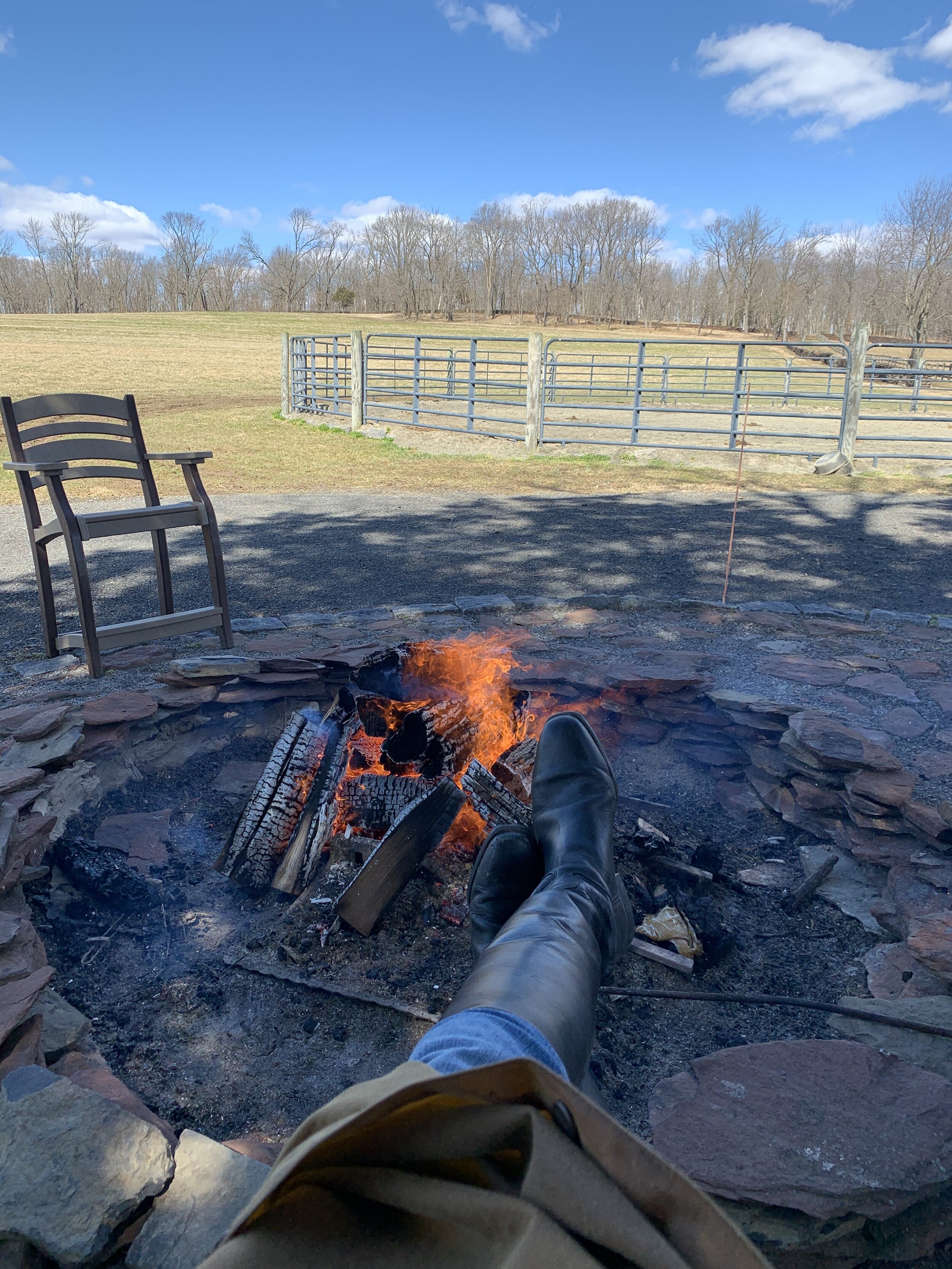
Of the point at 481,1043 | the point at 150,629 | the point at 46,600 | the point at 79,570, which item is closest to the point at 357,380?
the point at 46,600

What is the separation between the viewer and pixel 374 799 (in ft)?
7.80

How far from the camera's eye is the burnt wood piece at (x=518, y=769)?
242 cm

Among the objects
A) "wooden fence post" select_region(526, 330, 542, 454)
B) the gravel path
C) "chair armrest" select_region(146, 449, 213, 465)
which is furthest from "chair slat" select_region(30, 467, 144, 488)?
"wooden fence post" select_region(526, 330, 542, 454)

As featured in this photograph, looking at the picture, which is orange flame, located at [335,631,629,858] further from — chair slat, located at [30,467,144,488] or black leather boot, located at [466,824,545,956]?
chair slat, located at [30,467,144,488]

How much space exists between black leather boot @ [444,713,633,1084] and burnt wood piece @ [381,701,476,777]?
14.1 inches

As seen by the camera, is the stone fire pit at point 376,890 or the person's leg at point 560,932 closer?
the person's leg at point 560,932

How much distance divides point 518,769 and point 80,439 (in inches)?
95.6

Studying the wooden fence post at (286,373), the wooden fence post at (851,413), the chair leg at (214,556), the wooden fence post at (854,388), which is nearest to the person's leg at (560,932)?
the chair leg at (214,556)

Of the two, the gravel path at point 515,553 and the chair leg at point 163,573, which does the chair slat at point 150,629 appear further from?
the gravel path at point 515,553

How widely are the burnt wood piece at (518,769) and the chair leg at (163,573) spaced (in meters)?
1.89

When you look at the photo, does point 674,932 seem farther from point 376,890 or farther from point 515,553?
point 515,553

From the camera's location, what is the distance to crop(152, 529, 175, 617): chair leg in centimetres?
368

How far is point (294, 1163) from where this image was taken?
717mm

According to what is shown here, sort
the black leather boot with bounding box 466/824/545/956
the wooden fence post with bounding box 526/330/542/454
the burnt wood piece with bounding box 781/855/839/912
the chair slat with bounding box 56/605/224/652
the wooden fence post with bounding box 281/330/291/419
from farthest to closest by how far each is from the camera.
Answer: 1. the wooden fence post with bounding box 281/330/291/419
2. the wooden fence post with bounding box 526/330/542/454
3. the chair slat with bounding box 56/605/224/652
4. the burnt wood piece with bounding box 781/855/839/912
5. the black leather boot with bounding box 466/824/545/956
